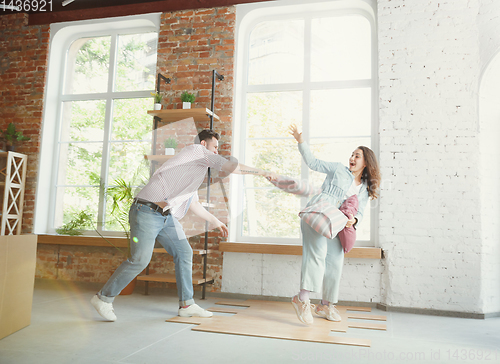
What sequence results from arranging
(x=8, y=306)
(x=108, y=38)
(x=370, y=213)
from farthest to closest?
(x=108, y=38)
(x=370, y=213)
(x=8, y=306)

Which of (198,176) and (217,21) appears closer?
(198,176)

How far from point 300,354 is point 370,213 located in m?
2.23

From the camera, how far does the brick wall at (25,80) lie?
5094mm

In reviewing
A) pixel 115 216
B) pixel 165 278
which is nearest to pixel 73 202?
pixel 115 216

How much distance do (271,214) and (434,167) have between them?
5.63 feet

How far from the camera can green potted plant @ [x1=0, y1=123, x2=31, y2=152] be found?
196 inches

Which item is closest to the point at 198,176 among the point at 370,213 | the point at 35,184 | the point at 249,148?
the point at 249,148

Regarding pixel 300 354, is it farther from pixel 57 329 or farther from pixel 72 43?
pixel 72 43

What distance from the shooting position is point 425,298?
3609 millimetres

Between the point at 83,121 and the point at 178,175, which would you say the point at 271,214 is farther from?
the point at 83,121

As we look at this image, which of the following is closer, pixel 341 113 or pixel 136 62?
pixel 341 113

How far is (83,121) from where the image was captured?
5.28 meters

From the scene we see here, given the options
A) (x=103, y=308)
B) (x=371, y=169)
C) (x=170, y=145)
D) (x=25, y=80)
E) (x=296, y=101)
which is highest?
(x=25, y=80)

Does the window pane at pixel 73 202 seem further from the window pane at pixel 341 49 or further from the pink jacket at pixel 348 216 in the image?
the pink jacket at pixel 348 216
